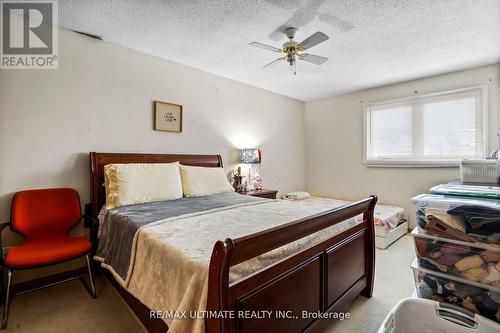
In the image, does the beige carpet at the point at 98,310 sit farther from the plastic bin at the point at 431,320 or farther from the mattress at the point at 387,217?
the mattress at the point at 387,217

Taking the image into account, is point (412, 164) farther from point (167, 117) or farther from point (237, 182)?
point (167, 117)

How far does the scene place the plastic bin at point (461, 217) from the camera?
3.57 ft

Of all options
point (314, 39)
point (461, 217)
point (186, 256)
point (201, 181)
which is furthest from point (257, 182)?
point (461, 217)

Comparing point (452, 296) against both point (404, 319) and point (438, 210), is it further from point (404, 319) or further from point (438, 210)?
point (438, 210)

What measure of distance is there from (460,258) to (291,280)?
2.72 ft

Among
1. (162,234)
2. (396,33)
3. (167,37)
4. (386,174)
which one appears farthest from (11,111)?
(386,174)

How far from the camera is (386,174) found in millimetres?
4141

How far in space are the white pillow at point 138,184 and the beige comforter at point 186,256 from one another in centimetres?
61

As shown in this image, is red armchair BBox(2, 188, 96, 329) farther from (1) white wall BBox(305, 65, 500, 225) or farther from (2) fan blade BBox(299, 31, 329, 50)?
(1) white wall BBox(305, 65, 500, 225)

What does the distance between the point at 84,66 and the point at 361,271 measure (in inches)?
130

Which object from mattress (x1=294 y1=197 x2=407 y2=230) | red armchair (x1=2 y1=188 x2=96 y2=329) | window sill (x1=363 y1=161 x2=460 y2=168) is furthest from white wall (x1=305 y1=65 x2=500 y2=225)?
red armchair (x1=2 y1=188 x2=96 y2=329)

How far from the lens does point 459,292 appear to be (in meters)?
1.22

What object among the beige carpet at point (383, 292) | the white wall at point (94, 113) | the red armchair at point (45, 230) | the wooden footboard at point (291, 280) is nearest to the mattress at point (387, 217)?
the beige carpet at point (383, 292)

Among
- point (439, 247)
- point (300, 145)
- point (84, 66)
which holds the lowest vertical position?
point (439, 247)
